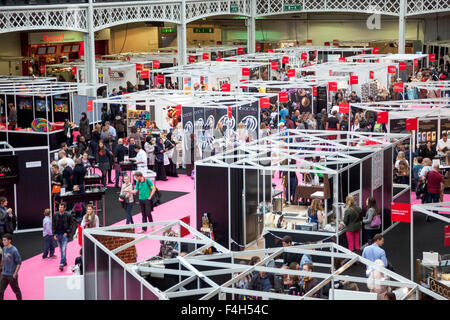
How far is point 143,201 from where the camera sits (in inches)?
642

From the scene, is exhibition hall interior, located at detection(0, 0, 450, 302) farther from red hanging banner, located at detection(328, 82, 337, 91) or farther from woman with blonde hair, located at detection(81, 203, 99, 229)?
woman with blonde hair, located at detection(81, 203, 99, 229)

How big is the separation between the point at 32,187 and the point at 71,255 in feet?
7.72

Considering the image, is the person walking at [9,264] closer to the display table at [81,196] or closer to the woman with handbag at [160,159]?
the display table at [81,196]

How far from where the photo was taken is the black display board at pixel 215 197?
14820 mm

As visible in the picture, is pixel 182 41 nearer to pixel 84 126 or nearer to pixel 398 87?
pixel 398 87

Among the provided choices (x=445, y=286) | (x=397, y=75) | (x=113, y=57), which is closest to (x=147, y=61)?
(x=113, y=57)

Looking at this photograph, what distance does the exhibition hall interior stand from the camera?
10148 mm

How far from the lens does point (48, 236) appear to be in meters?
14.4

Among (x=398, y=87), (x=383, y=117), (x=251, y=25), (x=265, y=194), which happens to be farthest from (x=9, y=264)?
(x=251, y=25)

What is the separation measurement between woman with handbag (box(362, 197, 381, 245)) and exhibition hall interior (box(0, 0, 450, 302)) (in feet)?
0.15

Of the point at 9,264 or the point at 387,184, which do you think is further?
the point at 387,184

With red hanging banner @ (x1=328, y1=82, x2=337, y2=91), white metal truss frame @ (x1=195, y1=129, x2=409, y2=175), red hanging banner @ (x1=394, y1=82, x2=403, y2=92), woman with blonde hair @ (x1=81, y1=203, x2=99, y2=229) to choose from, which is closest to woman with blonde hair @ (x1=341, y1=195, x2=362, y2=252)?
white metal truss frame @ (x1=195, y1=129, x2=409, y2=175)

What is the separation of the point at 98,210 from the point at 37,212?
1.94m

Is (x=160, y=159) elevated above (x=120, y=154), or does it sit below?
below
